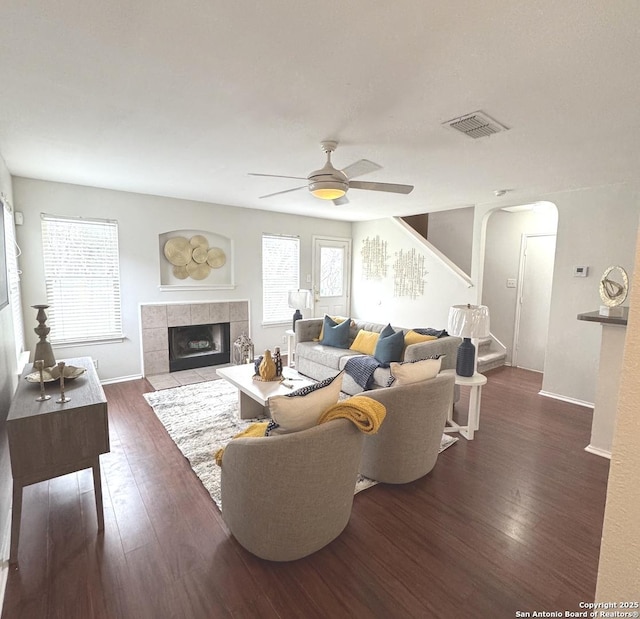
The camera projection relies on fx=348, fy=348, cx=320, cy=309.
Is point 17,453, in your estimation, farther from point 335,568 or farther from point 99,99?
point 99,99

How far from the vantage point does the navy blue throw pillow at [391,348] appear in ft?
12.3

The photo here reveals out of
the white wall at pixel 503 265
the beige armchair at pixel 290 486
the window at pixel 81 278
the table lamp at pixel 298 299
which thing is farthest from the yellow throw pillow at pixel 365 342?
the window at pixel 81 278

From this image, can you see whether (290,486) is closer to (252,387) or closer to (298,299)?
(252,387)

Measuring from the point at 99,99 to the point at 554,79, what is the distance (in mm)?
2532

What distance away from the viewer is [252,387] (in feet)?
10.5

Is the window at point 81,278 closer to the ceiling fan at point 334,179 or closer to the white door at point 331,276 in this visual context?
the ceiling fan at point 334,179

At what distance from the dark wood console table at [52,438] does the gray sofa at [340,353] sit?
8.24 feet

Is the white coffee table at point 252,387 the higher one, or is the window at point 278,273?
the window at point 278,273

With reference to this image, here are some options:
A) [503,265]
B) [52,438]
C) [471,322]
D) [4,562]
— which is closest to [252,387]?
[52,438]

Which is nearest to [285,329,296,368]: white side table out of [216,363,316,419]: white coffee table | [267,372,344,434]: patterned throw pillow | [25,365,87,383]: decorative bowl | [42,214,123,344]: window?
[216,363,316,419]: white coffee table

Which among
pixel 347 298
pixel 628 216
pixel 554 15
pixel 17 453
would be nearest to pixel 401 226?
pixel 347 298

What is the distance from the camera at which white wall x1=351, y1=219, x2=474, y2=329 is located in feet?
18.0

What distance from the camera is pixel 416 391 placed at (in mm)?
2322

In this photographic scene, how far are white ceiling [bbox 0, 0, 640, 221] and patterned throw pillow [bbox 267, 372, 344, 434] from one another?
1.65 meters
